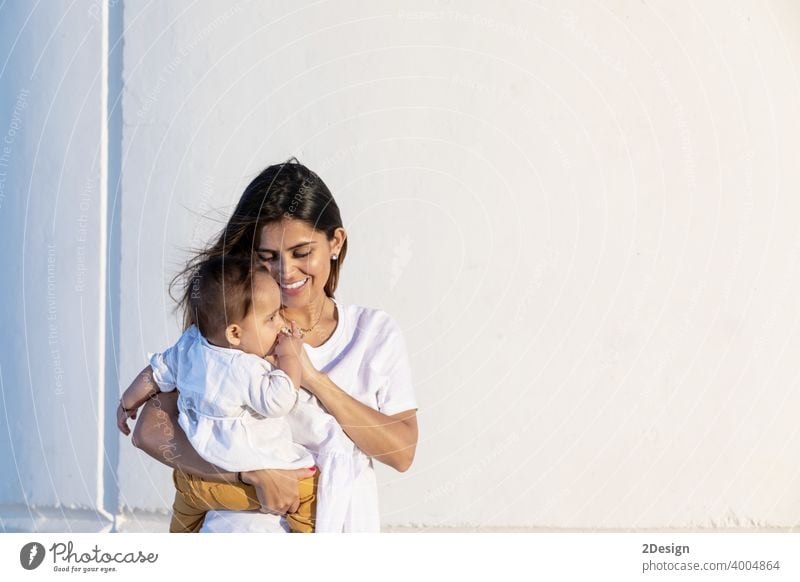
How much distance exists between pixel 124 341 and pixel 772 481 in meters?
1.81

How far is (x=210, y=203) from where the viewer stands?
111 inches

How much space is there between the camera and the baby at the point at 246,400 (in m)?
1.98

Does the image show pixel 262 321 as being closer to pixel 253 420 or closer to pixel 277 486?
pixel 253 420

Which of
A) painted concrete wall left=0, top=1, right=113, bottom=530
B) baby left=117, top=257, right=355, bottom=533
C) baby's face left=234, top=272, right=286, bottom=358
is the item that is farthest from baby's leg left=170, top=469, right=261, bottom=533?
painted concrete wall left=0, top=1, right=113, bottom=530

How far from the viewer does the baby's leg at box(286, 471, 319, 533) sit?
2.04 m

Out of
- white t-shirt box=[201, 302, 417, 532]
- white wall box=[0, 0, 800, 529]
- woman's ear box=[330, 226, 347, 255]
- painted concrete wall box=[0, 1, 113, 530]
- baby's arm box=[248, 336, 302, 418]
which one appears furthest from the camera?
painted concrete wall box=[0, 1, 113, 530]

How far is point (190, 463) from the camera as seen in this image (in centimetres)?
200

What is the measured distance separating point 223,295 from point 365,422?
36cm

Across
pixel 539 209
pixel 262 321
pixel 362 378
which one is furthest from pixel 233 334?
pixel 539 209

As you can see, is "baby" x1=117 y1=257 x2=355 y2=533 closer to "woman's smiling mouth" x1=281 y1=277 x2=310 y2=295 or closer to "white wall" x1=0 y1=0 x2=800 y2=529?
"woman's smiling mouth" x1=281 y1=277 x2=310 y2=295

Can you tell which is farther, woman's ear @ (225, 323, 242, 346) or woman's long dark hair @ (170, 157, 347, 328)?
woman's long dark hair @ (170, 157, 347, 328)

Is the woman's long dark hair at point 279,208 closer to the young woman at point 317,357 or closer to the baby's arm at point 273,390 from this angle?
the young woman at point 317,357

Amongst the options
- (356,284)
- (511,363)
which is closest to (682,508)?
(511,363)

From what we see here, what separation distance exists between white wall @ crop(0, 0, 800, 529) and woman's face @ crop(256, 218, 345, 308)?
629 millimetres
